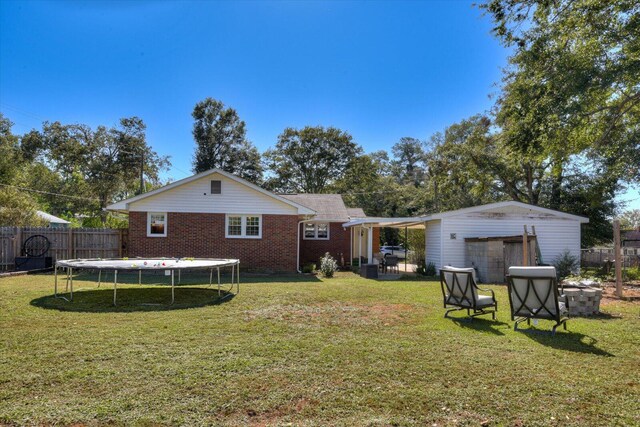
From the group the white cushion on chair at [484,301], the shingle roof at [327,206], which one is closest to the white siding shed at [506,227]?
the shingle roof at [327,206]

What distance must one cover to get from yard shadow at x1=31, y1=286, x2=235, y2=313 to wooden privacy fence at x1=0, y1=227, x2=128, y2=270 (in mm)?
6555

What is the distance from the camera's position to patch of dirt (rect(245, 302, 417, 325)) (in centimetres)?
730

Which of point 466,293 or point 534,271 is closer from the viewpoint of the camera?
point 534,271

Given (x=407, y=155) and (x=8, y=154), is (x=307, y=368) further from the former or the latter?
(x=407, y=155)

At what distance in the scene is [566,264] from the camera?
1619 cm

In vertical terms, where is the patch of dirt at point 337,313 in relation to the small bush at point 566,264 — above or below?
below

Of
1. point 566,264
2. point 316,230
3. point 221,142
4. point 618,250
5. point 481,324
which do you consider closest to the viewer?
point 481,324

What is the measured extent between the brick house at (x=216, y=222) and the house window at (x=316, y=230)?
4.36 metres

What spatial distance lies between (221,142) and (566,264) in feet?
110

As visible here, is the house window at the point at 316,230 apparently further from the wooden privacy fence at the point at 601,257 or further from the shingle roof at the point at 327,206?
the wooden privacy fence at the point at 601,257

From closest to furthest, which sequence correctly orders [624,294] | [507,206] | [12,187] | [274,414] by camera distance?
[274,414], [624,294], [507,206], [12,187]

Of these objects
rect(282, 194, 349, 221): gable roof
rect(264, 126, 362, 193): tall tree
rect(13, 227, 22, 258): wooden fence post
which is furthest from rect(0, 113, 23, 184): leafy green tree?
rect(282, 194, 349, 221): gable roof

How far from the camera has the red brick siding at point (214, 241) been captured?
16766 mm

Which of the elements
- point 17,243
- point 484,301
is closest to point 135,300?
point 484,301
